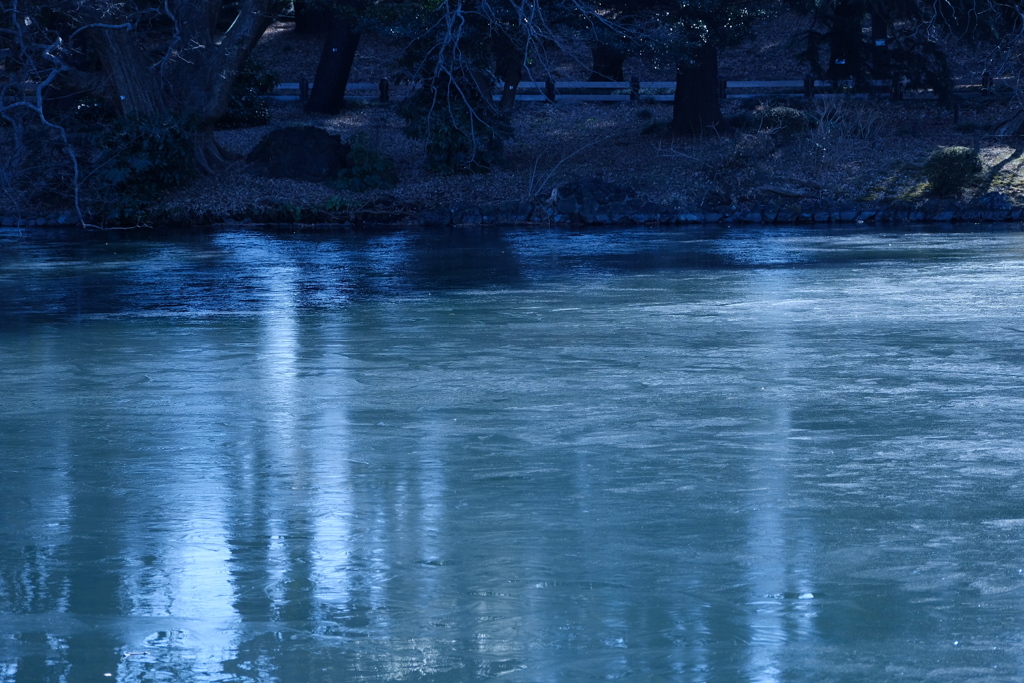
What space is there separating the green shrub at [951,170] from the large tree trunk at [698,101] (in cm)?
498

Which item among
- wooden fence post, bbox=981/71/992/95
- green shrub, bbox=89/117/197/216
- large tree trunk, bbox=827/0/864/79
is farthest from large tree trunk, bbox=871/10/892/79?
green shrub, bbox=89/117/197/216

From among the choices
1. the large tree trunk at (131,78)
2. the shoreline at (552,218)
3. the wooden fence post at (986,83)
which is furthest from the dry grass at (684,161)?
the large tree trunk at (131,78)

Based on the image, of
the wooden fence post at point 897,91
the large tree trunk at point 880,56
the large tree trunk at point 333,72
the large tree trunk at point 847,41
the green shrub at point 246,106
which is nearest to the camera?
the large tree trunk at point 847,41

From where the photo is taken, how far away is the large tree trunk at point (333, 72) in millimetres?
31734

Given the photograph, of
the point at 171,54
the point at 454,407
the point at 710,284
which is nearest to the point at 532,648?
the point at 454,407

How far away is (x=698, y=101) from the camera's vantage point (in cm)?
2758

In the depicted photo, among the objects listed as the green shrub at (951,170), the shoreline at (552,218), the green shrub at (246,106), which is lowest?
the shoreline at (552,218)

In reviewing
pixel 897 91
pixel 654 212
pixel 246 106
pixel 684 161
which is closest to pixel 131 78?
pixel 246 106

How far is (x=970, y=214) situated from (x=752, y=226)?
367 centimetres

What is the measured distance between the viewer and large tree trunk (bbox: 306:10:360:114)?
31.7m

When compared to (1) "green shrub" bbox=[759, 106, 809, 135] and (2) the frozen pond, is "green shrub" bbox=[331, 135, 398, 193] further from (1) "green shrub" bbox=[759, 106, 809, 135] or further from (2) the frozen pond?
(2) the frozen pond

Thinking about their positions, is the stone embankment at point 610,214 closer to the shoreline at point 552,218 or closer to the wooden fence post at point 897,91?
the shoreline at point 552,218

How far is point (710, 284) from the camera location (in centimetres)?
1512

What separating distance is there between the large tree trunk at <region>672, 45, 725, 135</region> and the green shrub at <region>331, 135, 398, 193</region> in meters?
6.07
